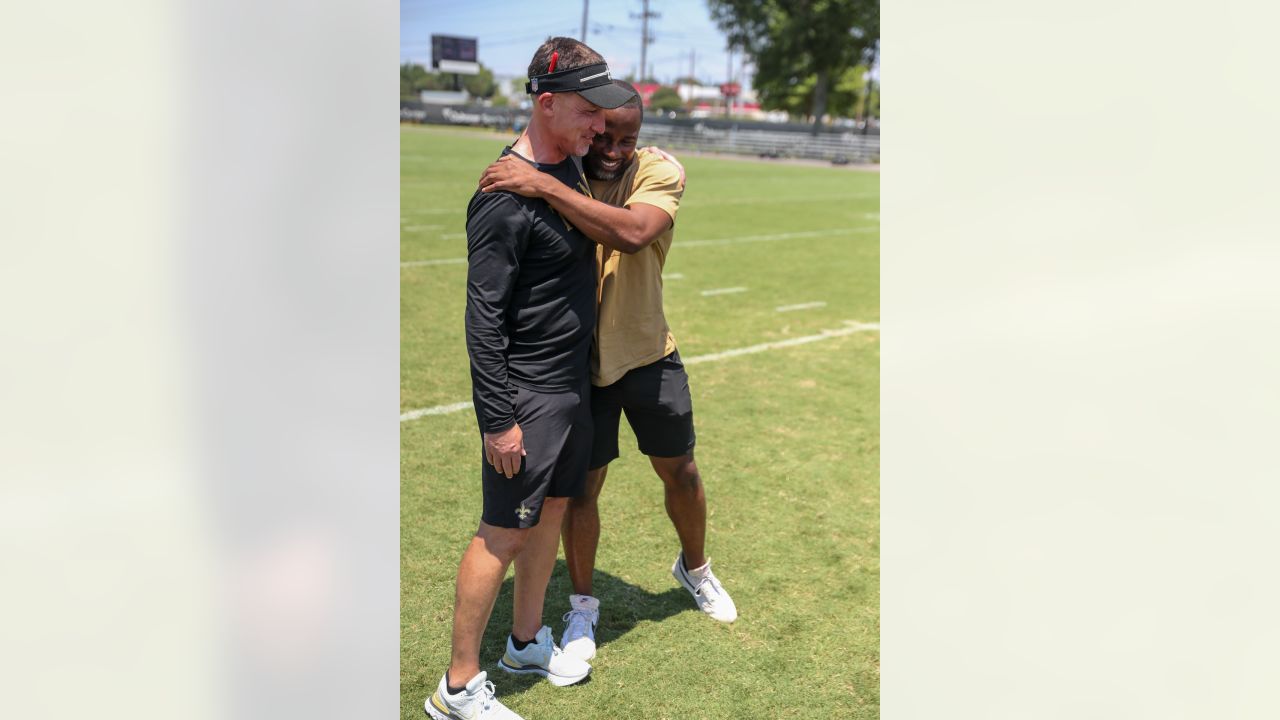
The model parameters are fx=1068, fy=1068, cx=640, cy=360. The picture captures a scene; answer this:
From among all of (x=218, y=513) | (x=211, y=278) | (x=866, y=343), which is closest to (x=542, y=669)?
(x=218, y=513)

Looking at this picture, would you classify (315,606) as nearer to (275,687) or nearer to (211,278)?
(275,687)

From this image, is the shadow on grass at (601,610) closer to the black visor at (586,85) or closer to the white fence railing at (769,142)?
the black visor at (586,85)

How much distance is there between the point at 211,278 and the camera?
1.58 m

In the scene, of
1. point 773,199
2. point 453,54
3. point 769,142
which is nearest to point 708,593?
point 773,199

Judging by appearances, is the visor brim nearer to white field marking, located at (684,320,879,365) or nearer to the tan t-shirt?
the tan t-shirt

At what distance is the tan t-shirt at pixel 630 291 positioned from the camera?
309 centimetres

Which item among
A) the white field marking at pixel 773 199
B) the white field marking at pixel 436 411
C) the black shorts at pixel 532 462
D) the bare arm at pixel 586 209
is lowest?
the white field marking at pixel 436 411

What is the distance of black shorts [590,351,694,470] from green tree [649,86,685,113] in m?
86.3

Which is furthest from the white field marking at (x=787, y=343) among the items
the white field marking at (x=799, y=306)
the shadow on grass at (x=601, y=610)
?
the shadow on grass at (x=601, y=610)

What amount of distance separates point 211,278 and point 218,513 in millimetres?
358

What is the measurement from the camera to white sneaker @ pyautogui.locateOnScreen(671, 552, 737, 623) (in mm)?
3568

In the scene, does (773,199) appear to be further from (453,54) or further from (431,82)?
(431,82)

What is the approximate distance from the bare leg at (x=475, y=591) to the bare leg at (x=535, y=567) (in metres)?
0.24

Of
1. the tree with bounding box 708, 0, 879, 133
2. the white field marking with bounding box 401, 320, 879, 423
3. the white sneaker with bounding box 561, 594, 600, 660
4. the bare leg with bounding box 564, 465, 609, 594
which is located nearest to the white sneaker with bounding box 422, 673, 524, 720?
the white sneaker with bounding box 561, 594, 600, 660
